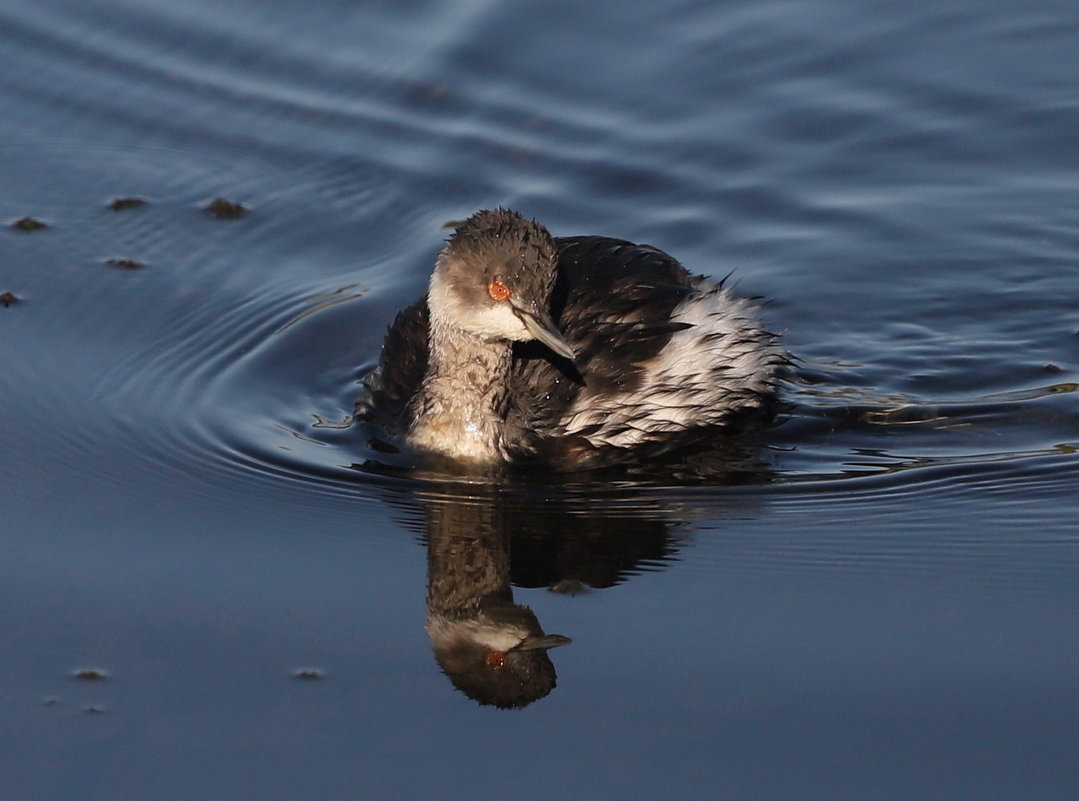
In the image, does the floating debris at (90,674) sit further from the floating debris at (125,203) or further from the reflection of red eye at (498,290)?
the floating debris at (125,203)

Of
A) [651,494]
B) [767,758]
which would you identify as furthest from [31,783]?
[651,494]

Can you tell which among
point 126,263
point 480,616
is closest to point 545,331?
point 480,616

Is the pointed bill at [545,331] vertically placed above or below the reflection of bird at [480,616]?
above

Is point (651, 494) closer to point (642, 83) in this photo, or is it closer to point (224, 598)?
point (224, 598)

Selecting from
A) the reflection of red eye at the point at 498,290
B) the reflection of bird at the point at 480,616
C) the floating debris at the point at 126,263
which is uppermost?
the floating debris at the point at 126,263

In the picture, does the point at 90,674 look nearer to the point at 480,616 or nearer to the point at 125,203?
the point at 480,616

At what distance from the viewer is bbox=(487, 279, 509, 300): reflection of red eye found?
773cm

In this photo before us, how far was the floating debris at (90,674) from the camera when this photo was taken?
19.7 ft

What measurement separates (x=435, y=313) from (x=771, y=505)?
Answer: 168 centimetres

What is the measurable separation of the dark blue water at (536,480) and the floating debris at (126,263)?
0.16 ft

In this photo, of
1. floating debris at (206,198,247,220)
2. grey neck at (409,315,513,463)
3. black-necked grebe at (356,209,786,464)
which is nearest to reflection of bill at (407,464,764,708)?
grey neck at (409,315,513,463)

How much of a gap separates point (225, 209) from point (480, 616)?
419 cm

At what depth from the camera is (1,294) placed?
912 centimetres

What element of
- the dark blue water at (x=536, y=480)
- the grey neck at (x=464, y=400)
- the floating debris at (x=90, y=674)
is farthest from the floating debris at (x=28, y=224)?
the floating debris at (x=90, y=674)
